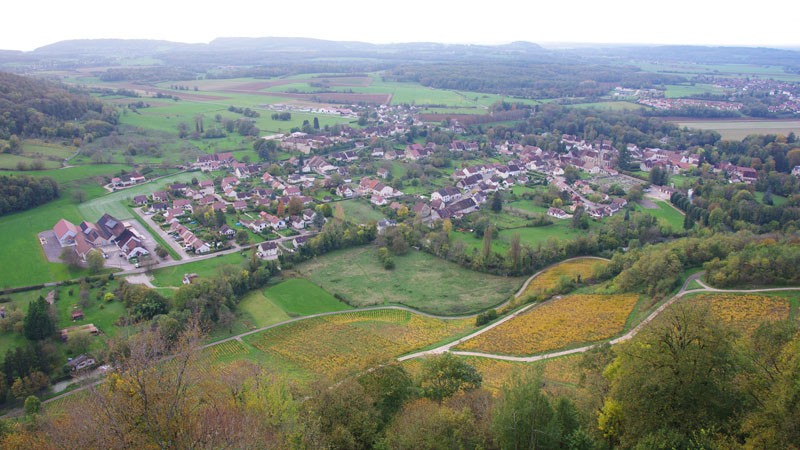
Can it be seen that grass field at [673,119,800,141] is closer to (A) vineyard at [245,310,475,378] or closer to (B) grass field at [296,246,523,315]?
(B) grass field at [296,246,523,315]

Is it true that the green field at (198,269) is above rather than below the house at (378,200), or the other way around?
below

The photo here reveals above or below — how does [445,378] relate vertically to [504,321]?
above

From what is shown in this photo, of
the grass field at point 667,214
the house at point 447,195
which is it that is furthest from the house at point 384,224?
the grass field at point 667,214

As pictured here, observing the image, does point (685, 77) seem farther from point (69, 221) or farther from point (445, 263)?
point (69, 221)

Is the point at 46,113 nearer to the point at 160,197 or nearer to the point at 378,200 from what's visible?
the point at 160,197

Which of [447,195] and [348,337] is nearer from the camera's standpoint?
[348,337]

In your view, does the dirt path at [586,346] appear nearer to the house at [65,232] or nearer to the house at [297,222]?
the house at [297,222]

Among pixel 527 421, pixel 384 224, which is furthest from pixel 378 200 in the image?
pixel 527 421
